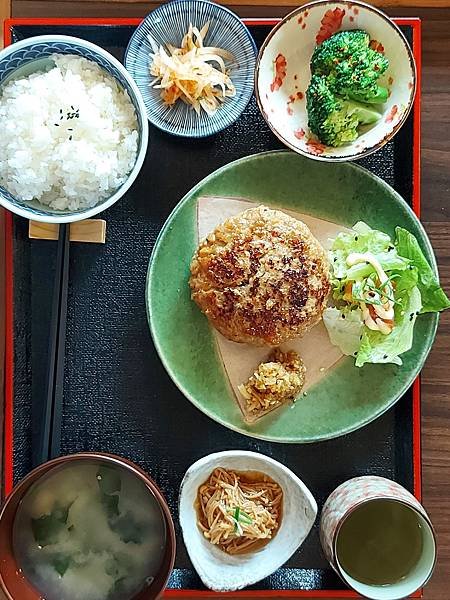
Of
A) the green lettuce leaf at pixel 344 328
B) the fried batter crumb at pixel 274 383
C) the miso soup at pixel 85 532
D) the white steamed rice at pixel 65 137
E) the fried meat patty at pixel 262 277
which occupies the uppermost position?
the white steamed rice at pixel 65 137

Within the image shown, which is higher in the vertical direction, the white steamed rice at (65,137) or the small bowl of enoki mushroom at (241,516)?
the white steamed rice at (65,137)

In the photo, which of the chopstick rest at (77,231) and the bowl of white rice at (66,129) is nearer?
the bowl of white rice at (66,129)

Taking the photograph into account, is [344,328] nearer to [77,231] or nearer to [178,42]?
[77,231]

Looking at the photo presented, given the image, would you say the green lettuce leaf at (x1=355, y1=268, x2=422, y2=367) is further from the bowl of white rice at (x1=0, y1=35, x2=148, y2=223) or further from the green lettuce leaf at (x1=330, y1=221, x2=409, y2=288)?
the bowl of white rice at (x1=0, y1=35, x2=148, y2=223)

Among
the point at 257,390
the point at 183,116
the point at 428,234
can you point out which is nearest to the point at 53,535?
the point at 257,390

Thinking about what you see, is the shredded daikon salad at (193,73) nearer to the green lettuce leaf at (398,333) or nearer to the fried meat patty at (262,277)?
the fried meat patty at (262,277)

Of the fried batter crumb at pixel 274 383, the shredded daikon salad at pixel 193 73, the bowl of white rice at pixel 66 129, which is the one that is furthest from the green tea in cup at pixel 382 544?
the shredded daikon salad at pixel 193 73

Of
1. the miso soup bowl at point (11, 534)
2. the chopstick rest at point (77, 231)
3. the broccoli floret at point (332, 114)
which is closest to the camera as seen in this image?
the miso soup bowl at point (11, 534)

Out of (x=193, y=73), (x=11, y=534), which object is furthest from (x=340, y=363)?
(x=11, y=534)
